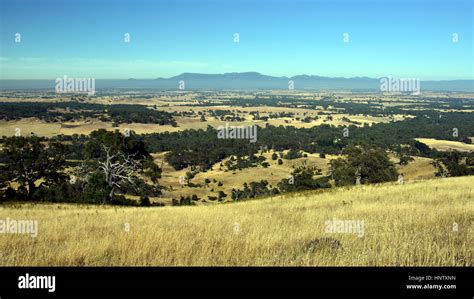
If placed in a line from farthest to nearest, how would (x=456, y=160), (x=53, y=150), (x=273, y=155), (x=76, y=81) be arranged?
1. (x=273, y=155)
2. (x=456, y=160)
3. (x=53, y=150)
4. (x=76, y=81)

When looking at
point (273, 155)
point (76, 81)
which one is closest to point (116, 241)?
point (76, 81)

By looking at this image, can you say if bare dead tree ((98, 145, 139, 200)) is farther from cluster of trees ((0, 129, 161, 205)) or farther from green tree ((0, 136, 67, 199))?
green tree ((0, 136, 67, 199))

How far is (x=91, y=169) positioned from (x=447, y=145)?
137 metres

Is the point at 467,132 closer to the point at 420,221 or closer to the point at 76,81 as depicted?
the point at 76,81

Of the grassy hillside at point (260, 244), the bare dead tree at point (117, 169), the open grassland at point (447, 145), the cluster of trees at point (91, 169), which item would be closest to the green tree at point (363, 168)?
the cluster of trees at point (91, 169)

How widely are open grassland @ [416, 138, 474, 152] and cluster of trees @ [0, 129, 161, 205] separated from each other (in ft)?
385

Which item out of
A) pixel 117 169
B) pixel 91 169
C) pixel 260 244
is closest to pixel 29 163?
pixel 91 169

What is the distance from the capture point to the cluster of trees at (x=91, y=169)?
124 ft

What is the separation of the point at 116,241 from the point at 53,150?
45061 mm

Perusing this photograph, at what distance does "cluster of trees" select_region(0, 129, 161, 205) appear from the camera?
3794 centimetres
